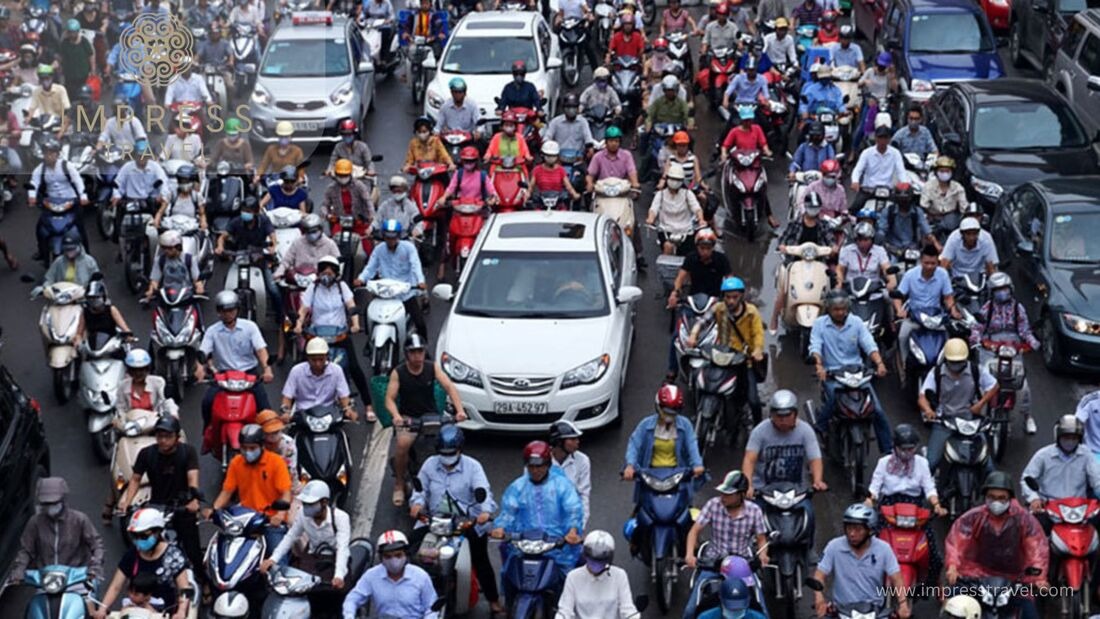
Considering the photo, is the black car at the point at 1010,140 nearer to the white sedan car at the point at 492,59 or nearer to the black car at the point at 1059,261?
the black car at the point at 1059,261

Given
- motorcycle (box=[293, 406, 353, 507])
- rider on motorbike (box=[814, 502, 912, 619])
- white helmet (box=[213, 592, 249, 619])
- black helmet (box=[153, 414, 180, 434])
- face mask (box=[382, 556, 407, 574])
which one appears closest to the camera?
face mask (box=[382, 556, 407, 574])

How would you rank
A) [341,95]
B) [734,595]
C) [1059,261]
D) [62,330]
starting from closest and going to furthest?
[734,595]
[62,330]
[1059,261]
[341,95]

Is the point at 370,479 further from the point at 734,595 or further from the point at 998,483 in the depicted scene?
the point at 998,483

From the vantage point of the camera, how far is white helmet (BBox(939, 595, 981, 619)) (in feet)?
47.3

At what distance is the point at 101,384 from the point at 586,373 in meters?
4.44

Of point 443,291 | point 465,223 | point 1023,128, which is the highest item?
point 443,291

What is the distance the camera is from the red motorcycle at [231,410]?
1900 cm

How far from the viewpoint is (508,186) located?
81.9 feet

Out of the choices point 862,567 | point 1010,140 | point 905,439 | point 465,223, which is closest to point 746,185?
point 1010,140

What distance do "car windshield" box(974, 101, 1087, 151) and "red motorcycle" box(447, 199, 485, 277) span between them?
19.8ft

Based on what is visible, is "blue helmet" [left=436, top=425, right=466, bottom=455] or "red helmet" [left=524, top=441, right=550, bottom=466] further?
"blue helmet" [left=436, top=425, right=466, bottom=455]

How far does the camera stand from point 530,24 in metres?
30.5

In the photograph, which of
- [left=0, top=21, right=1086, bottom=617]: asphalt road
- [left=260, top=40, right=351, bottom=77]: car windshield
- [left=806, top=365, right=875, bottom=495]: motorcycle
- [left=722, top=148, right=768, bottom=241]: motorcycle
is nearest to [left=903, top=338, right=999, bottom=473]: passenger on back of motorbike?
[left=806, top=365, right=875, bottom=495]: motorcycle

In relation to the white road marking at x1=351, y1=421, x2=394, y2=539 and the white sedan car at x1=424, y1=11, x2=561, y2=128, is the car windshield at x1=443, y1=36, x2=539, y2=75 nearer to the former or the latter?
the white sedan car at x1=424, y1=11, x2=561, y2=128
